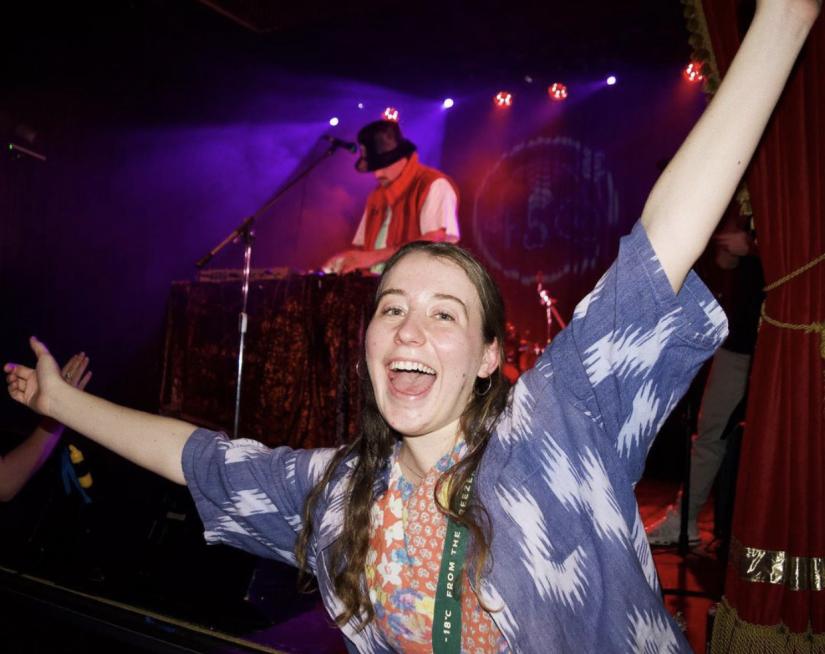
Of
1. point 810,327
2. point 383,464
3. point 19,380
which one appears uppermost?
point 810,327

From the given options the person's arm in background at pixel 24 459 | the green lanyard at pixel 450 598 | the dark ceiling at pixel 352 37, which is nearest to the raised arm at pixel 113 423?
the green lanyard at pixel 450 598

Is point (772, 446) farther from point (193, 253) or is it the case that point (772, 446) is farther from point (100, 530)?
point (193, 253)

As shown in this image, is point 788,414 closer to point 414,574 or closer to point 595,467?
point 595,467

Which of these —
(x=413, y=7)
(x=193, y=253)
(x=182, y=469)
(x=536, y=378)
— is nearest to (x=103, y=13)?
(x=193, y=253)

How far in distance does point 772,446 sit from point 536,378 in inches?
61.5

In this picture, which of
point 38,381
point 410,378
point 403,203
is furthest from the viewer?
point 403,203

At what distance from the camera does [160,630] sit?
2.00 metres

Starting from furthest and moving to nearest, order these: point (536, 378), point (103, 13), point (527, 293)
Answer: point (527, 293), point (103, 13), point (536, 378)

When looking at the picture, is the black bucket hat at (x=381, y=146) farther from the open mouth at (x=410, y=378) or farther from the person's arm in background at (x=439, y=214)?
the open mouth at (x=410, y=378)

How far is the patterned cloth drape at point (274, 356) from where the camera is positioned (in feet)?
16.8

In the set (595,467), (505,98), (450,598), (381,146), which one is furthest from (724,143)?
(505,98)

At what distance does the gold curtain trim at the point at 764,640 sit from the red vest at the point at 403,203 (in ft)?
19.3

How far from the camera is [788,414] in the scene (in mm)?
2184

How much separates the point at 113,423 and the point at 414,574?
38.9 inches
